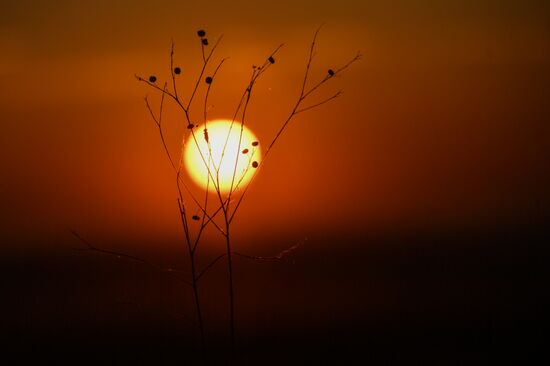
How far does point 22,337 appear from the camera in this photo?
3.41 m

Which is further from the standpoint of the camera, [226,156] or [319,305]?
[319,305]

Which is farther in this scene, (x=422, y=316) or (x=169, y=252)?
(x=169, y=252)

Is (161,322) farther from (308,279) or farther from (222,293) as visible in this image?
(308,279)

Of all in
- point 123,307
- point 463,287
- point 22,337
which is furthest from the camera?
point 463,287

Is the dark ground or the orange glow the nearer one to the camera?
the orange glow

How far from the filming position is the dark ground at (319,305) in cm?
316

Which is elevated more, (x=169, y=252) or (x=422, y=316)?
(x=169, y=252)

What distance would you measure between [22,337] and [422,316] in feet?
7.93

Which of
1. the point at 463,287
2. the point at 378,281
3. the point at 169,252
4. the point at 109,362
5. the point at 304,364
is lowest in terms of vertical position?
the point at 304,364

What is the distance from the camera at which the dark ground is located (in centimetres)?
316

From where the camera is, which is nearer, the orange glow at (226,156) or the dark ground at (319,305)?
the orange glow at (226,156)

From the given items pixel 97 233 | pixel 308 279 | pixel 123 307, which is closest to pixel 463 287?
pixel 308 279

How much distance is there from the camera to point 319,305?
382 centimetres

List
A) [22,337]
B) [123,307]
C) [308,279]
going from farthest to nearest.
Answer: [308,279] → [123,307] → [22,337]
